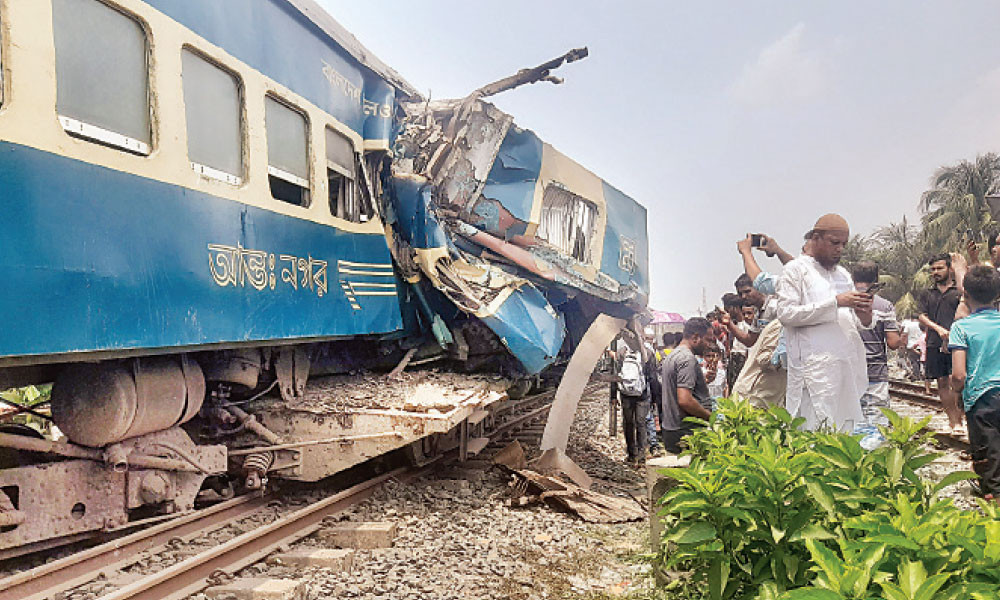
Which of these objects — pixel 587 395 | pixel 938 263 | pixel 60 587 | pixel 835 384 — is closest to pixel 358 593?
pixel 60 587

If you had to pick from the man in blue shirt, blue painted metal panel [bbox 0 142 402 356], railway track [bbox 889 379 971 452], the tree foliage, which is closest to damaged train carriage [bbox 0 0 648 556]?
blue painted metal panel [bbox 0 142 402 356]

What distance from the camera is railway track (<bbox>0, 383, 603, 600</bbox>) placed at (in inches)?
129

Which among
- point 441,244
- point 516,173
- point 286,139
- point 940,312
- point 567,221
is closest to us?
point 286,139

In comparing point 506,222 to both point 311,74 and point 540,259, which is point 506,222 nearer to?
point 540,259

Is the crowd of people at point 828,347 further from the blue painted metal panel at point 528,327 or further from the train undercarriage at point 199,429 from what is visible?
the train undercarriage at point 199,429

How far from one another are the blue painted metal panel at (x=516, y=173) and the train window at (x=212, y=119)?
3.77 m

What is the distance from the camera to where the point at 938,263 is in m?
6.75

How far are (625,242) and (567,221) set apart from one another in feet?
7.13

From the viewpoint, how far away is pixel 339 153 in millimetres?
5613

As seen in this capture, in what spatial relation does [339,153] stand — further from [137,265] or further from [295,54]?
[137,265]

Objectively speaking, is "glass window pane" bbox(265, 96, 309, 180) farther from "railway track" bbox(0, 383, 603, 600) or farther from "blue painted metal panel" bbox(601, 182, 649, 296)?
"blue painted metal panel" bbox(601, 182, 649, 296)

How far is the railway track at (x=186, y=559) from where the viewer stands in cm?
329

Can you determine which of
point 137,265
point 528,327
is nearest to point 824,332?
point 528,327

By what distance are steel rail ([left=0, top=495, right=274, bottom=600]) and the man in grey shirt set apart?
342 centimetres
